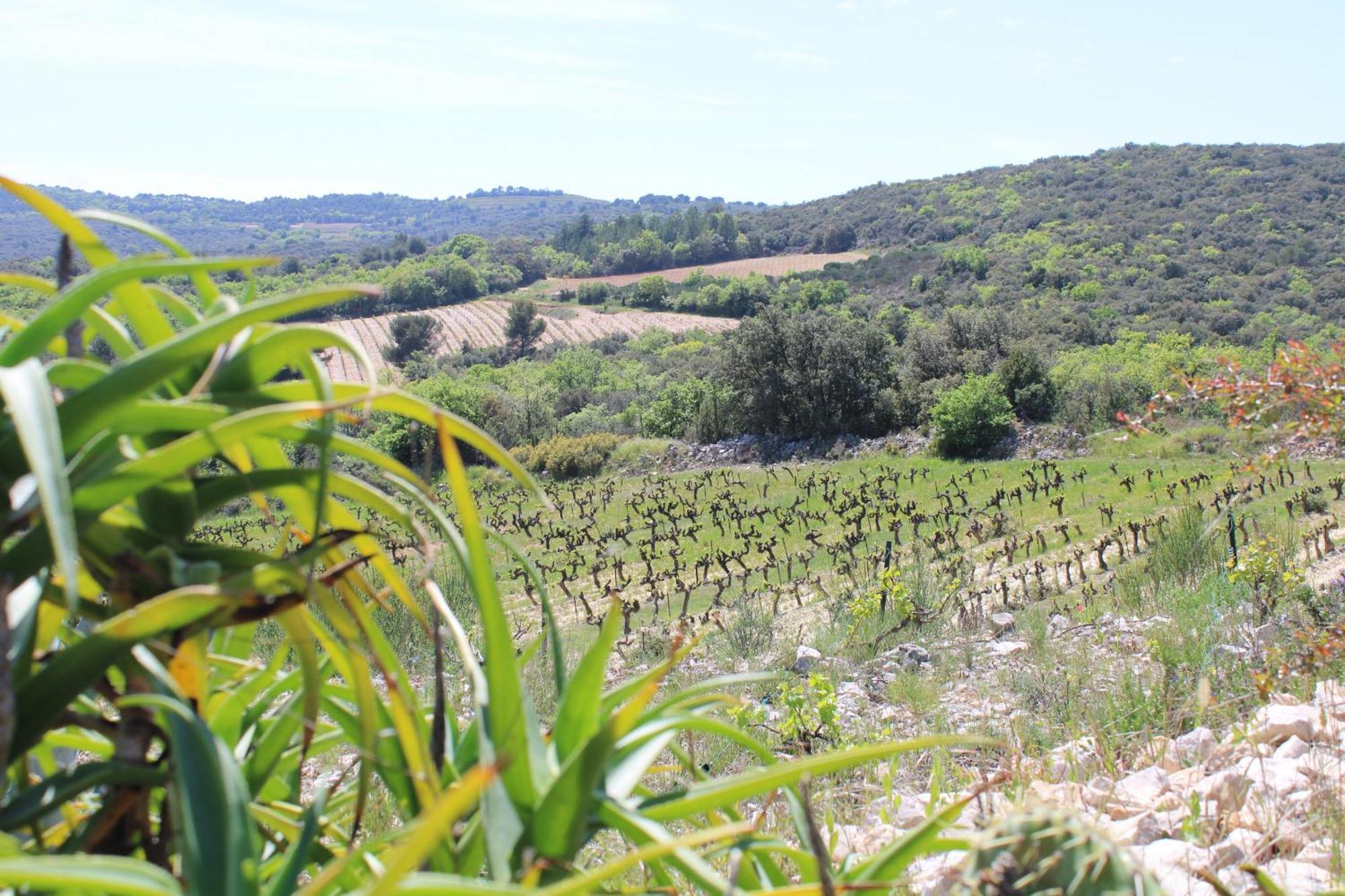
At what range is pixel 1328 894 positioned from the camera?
2.84ft

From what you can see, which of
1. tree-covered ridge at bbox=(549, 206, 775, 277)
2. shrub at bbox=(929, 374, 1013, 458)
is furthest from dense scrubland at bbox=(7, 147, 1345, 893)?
tree-covered ridge at bbox=(549, 206, 775, 277)

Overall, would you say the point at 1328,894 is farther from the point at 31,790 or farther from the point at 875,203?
the point at 875,203

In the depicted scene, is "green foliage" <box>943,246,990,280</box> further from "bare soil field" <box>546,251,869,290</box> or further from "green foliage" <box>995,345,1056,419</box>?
"green foliage" <box>995,345,1056,419</box>

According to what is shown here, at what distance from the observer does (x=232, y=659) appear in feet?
3.58

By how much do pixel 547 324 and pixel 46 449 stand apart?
80034 millimetres

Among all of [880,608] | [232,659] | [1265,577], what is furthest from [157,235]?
[880,608]

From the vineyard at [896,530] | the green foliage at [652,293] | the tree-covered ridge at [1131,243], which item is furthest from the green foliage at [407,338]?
the vineyard at [896,530]

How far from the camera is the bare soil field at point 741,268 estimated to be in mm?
82688

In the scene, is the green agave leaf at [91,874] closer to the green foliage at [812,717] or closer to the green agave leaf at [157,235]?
the green agave leaf at [157,235]

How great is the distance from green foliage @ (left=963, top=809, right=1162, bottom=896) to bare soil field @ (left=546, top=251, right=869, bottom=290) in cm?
8050

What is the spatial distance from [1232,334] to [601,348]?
4010 cm

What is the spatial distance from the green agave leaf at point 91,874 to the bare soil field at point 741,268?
80.9m

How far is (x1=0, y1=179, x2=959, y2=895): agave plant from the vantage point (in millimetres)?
776

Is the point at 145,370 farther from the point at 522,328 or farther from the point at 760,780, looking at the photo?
the point at 522,328
